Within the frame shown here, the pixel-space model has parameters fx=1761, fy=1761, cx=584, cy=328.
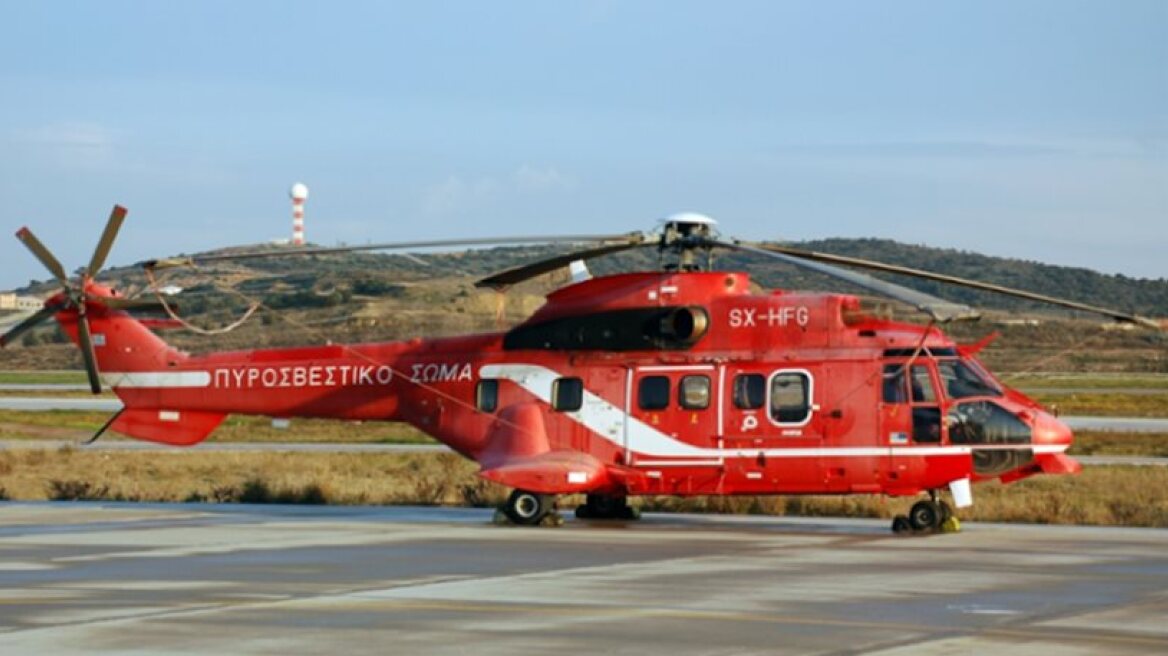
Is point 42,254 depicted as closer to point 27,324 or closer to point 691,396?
point 27,324

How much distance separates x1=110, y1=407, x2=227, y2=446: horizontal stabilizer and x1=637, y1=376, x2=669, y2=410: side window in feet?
23.1

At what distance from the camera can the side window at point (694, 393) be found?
2438 cm

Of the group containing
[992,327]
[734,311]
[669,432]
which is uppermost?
[992,327]

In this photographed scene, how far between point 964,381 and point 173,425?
12.3 m

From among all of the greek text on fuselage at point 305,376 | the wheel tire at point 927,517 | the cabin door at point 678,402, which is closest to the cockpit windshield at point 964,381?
the wheel tire at point 927,517

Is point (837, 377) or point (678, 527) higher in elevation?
point (837, 377)

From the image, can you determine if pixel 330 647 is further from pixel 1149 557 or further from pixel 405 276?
pixel 405 276

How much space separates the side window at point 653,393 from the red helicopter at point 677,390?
2 cm

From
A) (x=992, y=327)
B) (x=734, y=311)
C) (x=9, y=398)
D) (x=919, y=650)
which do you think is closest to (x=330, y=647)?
(x=919, y=650)

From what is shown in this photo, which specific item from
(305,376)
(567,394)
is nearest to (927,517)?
(567,394)

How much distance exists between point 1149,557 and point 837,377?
5.18 metres

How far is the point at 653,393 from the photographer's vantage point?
976 inches

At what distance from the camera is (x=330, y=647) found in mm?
13062

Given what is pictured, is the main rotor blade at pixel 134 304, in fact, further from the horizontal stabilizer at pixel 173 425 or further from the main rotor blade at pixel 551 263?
the main rotor blade at pixel 551 263
